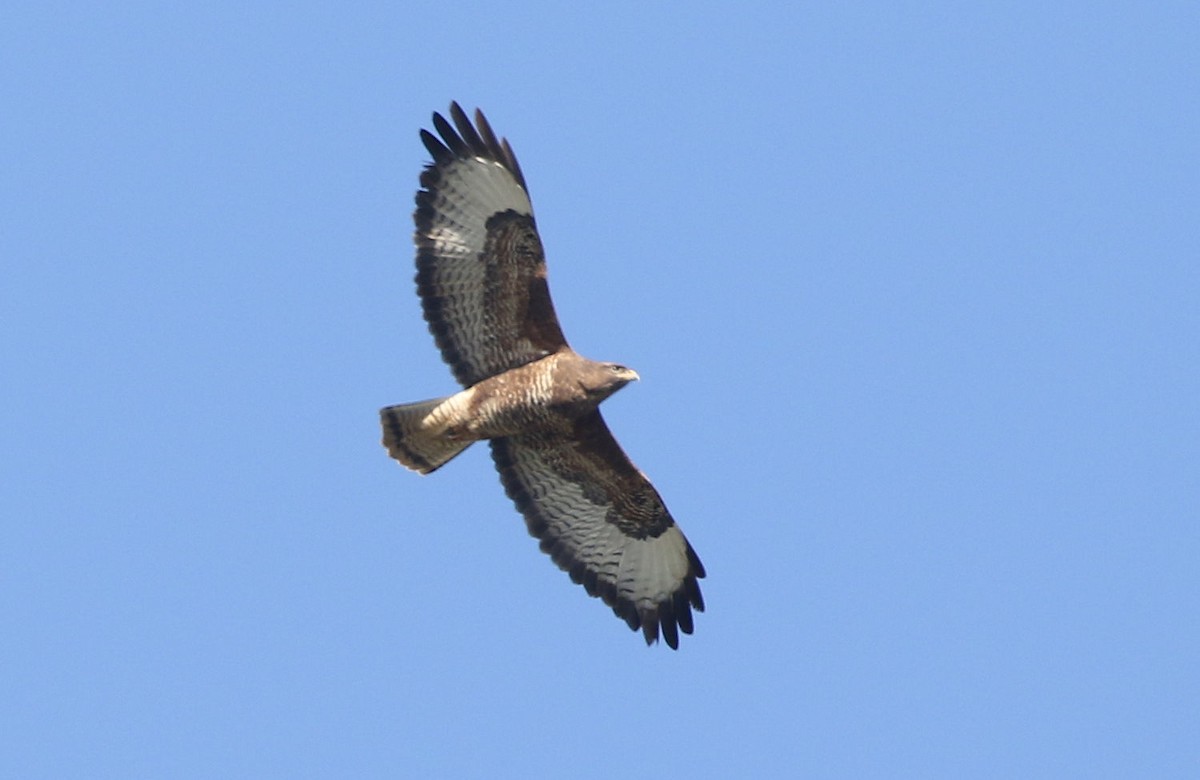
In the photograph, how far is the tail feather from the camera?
53.4 ft

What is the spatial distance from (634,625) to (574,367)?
2313mm

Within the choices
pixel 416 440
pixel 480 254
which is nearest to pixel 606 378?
pixel 480 254

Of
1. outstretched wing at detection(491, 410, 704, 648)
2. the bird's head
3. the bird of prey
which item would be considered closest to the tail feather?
the bird of prey

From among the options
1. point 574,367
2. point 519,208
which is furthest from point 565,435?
point 519,208

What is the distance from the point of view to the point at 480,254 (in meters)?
16.0

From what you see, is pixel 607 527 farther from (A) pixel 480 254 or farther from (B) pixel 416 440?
(A) pixel 480 254

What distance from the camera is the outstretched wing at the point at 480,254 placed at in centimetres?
1599

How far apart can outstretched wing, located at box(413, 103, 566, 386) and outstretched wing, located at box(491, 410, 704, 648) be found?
0.82 m

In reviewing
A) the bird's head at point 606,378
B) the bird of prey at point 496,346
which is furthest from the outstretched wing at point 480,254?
the bird's head at point 606,378

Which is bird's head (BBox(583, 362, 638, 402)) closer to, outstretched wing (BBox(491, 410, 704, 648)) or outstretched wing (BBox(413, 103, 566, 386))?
outstretched wing (BBox(413, 103, 566, 386))

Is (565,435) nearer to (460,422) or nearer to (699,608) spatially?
(460,422)

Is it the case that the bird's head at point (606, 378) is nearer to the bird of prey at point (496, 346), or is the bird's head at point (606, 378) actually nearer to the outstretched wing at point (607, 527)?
the bird of prey at point (496, 346)

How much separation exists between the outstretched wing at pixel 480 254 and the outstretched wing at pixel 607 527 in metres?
0.82

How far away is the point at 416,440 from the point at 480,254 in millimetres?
1456
